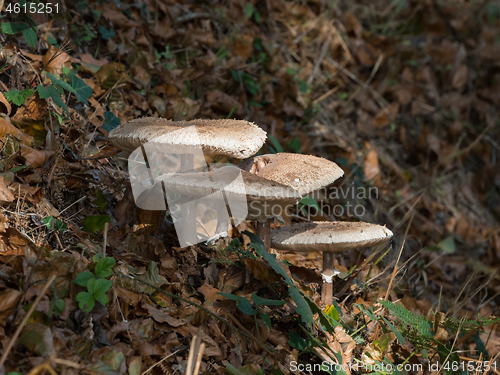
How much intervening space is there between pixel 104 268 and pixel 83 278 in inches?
4.3

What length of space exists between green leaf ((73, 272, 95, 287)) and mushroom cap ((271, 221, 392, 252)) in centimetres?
130

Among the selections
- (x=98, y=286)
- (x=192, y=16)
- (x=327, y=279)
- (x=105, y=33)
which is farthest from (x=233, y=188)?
(x=192, y=16)

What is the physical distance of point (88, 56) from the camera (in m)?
3.88

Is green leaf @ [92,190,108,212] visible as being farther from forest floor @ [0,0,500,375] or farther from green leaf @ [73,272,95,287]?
green leaf @ [73,272,95,287]

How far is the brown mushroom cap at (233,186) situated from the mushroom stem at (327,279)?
0.69 m

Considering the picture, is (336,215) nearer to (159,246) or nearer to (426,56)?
(159,246)

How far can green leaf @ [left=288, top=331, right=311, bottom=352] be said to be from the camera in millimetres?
2434

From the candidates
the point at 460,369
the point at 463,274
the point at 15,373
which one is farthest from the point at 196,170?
the point at 463,274

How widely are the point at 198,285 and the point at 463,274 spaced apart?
392 centimetres

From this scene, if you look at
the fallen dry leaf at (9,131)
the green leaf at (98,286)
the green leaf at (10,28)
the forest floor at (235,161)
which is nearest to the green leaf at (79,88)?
the forest floor at (235,161)

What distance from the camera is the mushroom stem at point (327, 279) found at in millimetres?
2979

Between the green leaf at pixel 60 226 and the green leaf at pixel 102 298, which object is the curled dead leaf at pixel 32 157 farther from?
the green leaf at pixel 102 298

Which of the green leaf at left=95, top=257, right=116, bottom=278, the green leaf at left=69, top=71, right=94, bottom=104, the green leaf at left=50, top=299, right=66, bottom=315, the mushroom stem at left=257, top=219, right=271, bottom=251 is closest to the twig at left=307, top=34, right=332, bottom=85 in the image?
the green leaf at left=69, top=71, right=94, bottom=104

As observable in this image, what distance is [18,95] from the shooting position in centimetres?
288
